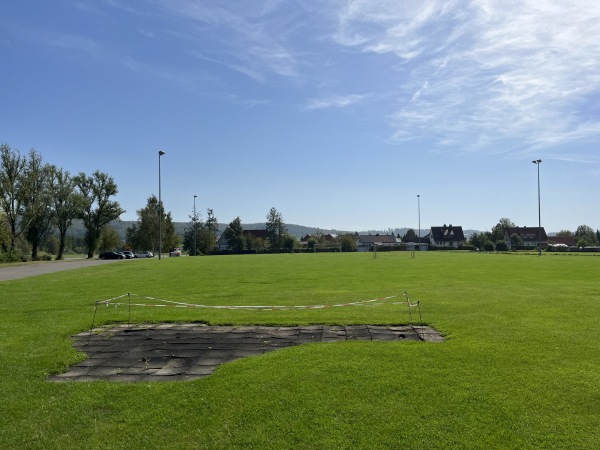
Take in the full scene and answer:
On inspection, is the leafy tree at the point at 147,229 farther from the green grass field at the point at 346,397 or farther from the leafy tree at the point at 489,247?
the green grass field at the point at 346,397

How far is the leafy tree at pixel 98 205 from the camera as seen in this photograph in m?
81.4

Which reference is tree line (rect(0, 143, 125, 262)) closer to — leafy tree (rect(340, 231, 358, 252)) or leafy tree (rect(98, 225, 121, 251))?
leafy tree (rect(98, 225, 121, 251))

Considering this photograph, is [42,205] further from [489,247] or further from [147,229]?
[489,247]

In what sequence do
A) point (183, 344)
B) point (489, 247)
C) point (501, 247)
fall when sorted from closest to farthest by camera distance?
point (183, 344) < point (501, 247) < point (489, 247)

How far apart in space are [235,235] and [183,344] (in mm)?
111705

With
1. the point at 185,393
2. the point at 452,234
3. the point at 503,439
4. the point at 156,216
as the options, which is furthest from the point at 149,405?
the point at 452,234

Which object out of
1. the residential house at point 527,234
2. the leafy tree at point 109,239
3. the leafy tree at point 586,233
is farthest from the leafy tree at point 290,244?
the leafy tree at point 586,233

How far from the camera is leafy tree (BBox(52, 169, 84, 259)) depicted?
73.9 m

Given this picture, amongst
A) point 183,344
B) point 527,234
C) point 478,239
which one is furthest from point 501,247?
point 183,344

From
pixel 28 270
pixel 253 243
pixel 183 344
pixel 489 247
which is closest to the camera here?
pixel 183 344

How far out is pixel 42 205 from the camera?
6762 centimetres

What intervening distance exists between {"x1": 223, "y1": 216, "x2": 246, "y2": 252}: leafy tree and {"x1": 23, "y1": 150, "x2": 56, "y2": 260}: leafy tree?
51611 millimetres

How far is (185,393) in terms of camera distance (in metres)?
6.32

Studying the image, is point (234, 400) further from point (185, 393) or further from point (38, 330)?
point (38, 330)
